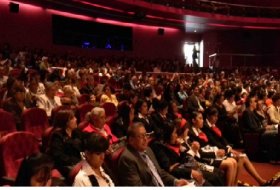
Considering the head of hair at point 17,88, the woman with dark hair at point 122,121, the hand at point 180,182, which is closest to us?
the hand at point 180,182

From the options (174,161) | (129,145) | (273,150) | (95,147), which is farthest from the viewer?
(273,150)

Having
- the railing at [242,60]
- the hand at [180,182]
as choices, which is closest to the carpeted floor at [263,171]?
the hand at [180,182]

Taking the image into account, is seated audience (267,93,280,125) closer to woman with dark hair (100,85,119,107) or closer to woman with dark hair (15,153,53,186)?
woman with dark hair (100,85,119,107)

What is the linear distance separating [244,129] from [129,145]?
11.8 ft

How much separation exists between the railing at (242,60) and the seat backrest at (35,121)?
618 inches

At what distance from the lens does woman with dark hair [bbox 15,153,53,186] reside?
1.85 meters

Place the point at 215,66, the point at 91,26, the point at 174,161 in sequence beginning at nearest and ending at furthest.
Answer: the point at 174,161 < the point at 91,26 < the point at 215,66

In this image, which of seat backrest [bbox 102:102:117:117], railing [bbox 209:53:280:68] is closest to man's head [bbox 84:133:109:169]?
seat backrest [bbox 102:102:117:117]

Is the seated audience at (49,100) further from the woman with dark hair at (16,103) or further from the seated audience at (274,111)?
the seated audience at (274,111)

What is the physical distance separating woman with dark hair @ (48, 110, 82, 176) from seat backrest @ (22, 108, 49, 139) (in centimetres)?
94

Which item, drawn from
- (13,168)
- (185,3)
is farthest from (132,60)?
(13,168)

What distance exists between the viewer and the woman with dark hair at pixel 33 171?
1851 millimetres

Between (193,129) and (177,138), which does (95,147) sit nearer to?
(177,138)

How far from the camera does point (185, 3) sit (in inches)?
639
